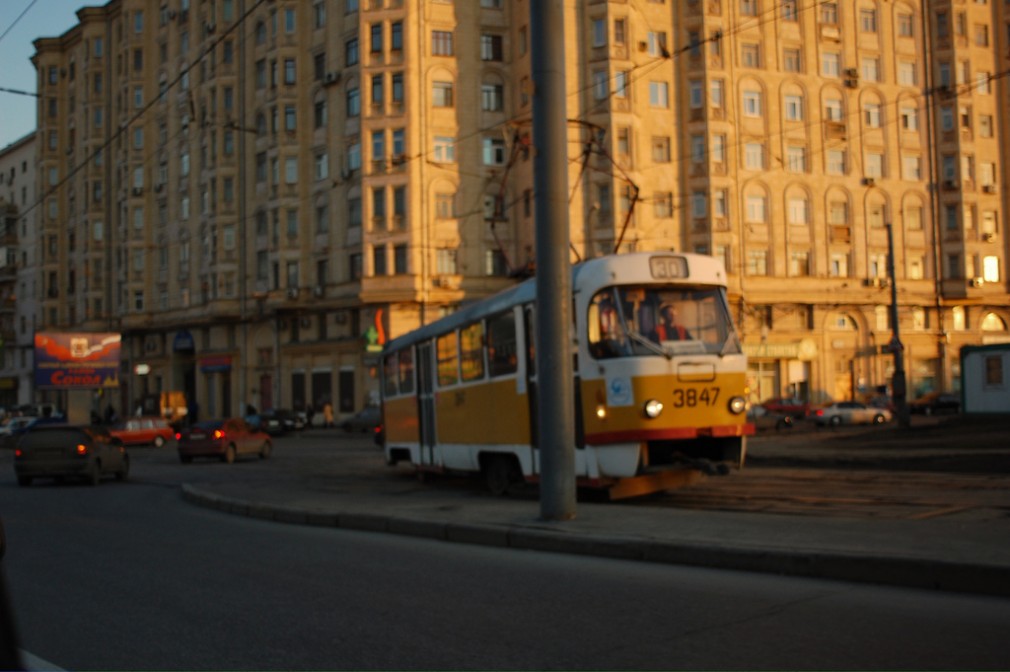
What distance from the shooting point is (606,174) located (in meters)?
48.0

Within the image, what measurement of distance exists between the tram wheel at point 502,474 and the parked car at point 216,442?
18113mm

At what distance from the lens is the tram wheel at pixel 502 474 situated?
52.1ft

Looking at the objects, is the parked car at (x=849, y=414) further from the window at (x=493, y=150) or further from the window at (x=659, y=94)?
the window at (x=493, y=150)

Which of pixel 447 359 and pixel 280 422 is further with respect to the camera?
pixel 280 422

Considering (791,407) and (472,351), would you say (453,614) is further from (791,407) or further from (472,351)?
(791,407)

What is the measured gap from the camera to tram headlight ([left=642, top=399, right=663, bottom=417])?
12.7 meters

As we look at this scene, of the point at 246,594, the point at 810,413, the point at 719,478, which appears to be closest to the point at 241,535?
the point at 246,594

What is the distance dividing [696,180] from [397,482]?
36.7 meters

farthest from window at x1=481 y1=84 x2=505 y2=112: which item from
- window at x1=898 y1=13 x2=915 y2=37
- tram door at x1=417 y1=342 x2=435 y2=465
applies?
tram door at x1=417 y1=342 x2=435 y2=465

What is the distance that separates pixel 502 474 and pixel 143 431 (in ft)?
113

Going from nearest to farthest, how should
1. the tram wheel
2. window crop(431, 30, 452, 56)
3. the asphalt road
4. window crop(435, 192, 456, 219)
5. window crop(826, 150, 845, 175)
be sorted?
the asphalt road → the tram wheel → window crop(435, 192, 456, 219) → window crop(431, 30, 452, 56) → window crop(826, 150, 845, 175)

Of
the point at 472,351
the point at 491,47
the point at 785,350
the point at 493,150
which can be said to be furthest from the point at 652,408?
the point at 785,350

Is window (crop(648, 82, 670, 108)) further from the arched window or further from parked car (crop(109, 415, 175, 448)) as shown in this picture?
parked car (crop(109, 415, 175, 448))

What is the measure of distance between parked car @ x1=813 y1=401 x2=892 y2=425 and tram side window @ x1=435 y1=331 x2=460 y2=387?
103ft
